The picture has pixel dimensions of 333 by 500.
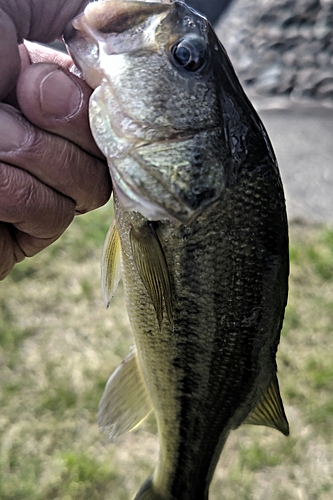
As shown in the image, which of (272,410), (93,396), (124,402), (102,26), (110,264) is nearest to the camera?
(102,26)

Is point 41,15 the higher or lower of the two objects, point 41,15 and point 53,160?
the higher

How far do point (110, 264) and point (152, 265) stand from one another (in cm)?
20

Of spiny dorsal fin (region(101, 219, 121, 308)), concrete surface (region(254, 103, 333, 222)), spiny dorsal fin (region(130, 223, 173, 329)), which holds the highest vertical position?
spiny dorsal fin (region(130, 223, 173, 329))

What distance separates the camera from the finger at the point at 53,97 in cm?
107

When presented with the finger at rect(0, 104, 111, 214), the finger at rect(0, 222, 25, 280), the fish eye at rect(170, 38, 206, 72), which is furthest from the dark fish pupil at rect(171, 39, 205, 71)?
the finger at rect(0, 222, 25, 280)

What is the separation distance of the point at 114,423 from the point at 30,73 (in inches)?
41.1

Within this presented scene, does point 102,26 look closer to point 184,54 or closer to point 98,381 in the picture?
point 184,54

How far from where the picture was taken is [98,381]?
289cm

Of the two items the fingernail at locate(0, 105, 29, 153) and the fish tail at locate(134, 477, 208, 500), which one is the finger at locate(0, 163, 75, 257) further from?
the fish tail at locate(134, 477, 208, 500)

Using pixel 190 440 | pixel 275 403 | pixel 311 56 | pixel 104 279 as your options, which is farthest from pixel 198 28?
pixel 311 56

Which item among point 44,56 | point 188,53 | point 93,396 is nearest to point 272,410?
point 188,53

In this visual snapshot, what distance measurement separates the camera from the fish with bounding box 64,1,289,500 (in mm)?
1057

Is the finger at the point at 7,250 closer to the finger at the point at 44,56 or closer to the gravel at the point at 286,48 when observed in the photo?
the finger at the point at 44,56

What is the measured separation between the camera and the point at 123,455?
261 cm
